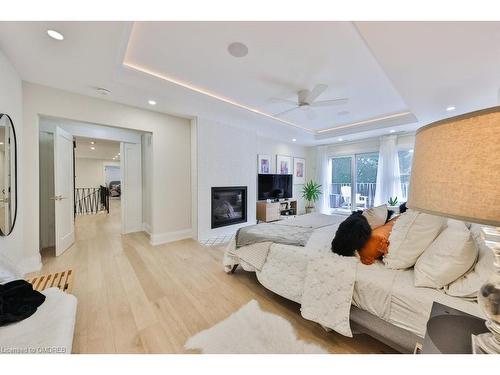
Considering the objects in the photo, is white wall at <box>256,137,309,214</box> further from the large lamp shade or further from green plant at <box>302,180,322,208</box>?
the large lamp shade

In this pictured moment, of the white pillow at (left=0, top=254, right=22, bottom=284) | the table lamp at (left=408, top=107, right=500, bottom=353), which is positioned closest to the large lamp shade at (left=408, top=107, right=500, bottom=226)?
the table lamp at (left=408, top=107, right=500, bottom=353)

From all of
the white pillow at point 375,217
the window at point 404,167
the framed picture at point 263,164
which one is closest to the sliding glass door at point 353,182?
the window at point 404,167

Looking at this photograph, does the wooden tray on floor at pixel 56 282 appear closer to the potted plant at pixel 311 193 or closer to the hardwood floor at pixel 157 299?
the hardwood floor at pixel 157 299

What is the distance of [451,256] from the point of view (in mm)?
1161

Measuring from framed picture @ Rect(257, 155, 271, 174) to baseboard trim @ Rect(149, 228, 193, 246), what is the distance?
98.6 inches

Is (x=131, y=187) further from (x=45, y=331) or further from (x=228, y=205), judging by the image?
(x=45, y=331)

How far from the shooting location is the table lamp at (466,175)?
437mm

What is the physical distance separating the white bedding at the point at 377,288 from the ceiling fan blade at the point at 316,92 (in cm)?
180

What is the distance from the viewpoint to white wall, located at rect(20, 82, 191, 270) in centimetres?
253

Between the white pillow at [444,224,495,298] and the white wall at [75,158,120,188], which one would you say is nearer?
the white pillow at [444,224,495,298]

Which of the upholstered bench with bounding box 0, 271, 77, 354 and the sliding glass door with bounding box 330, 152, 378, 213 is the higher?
the sliding glass door with bounding box 330, 152, 378, 213

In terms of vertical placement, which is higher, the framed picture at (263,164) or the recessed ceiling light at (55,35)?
the recessed ceiling light at (55,35)

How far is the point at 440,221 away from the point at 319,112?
2.99 m

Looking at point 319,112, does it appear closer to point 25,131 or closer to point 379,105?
point 379,105
